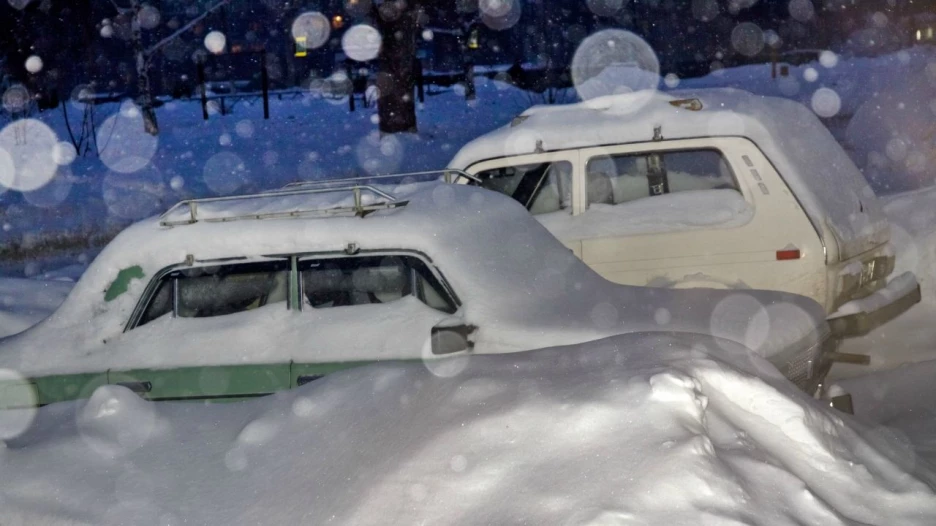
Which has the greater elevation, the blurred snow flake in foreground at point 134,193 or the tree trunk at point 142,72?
the tree trunk at point 142,72

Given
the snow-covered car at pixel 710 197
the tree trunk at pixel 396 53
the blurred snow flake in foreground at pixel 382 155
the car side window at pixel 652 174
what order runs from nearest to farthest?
the snow-covered car at pixel 710 197 < the car side window at pixel 652 174 < the tree trunk at pixel 396 53 < the blurred snow flake in foreground at pixel 382 155

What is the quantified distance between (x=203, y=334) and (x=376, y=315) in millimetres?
854

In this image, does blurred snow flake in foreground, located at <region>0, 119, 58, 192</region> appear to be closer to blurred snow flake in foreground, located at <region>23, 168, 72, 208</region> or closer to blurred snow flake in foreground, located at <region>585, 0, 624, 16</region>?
blurred snow flake in foreground, located at <region>23, 168, 72, 208</region>

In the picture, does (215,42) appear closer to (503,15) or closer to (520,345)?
(503,15)

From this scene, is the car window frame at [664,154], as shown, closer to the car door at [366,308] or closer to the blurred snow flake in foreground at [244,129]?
the car door at [366,308]

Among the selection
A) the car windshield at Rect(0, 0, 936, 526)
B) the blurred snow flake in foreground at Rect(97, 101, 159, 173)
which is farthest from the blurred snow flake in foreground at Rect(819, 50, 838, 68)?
the car windshield at Rect(0, 0, 936, 526)

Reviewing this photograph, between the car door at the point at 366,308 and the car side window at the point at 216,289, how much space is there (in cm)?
17

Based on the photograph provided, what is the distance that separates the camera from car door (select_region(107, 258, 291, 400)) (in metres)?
4.88

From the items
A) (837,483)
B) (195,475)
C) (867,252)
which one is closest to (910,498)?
(837,483)

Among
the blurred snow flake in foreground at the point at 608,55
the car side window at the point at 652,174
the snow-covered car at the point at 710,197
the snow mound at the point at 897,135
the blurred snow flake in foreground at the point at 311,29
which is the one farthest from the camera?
the blurred snow flake in foreground at the point at 311,29

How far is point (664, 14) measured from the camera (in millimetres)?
36156

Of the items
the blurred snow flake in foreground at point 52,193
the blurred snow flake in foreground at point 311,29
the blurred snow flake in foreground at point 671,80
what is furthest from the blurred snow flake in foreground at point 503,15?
the blurred snow flake in foreground at point 52,193

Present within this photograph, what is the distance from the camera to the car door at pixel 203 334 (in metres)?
4.88

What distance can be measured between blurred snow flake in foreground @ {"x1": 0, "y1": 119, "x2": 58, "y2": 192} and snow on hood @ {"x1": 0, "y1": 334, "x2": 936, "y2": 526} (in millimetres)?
19341
